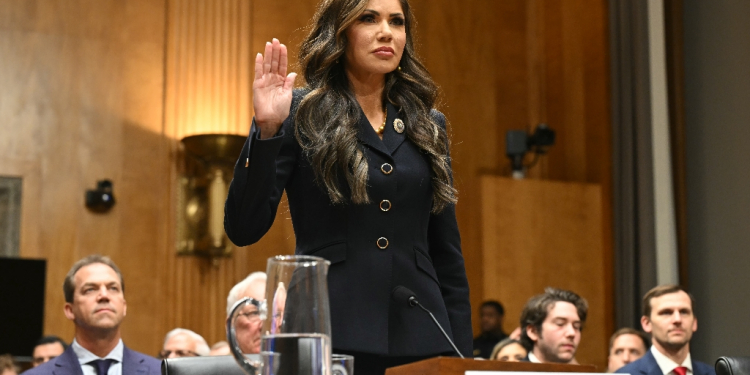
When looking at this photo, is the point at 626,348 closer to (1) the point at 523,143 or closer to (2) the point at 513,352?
(2) the point at 513,352

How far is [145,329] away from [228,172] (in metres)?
1.25

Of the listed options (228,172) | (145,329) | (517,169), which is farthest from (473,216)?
(145,329)

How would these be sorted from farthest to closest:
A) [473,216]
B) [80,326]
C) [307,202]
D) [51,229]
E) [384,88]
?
[473,216]
[51,229]
[80,326]
[384,88]
[307,202]

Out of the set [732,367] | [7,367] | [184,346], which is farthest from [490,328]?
[732,367]

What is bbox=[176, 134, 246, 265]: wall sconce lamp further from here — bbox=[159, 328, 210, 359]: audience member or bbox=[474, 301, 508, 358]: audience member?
bbox=[474, 301, 508, 358]: audience member

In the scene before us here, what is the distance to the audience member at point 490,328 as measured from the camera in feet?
23.7

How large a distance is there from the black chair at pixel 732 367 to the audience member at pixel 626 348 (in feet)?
9.00

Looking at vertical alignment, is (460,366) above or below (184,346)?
above

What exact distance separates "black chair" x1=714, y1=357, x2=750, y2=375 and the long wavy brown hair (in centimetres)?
105

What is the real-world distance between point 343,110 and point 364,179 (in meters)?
0.17

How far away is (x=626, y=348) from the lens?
546 centimetres

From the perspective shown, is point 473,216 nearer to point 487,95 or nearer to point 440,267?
point 487,95

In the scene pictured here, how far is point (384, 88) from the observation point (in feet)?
6.94

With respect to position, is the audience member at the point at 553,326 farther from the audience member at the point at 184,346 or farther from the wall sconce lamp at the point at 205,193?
the wall sconce lamp at the point at 205,193
